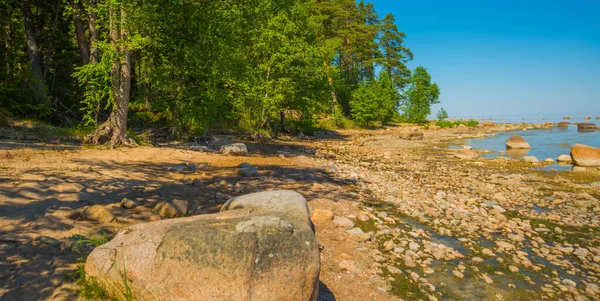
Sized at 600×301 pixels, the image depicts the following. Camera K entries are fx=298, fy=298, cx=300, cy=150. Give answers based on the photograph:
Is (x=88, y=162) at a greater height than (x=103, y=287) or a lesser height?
greater

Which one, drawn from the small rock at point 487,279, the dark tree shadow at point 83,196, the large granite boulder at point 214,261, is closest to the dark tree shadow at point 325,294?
the dark tree shadow at point 83,196

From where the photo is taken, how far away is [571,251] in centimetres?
575

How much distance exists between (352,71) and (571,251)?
42.0 m

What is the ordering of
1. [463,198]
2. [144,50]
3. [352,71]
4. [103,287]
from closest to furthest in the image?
[103,287] < [463,198] < [144,50] < [352,71]

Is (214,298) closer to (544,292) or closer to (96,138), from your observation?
(544,292)

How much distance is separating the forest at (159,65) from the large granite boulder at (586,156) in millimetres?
16085

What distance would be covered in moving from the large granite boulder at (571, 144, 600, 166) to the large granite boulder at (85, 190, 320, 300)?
1875 cm

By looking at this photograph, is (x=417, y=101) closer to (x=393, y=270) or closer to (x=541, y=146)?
(x=541, y=146)

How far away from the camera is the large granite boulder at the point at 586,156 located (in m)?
15.1

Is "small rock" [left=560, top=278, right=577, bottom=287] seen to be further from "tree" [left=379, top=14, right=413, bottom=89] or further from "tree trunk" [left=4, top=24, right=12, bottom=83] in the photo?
"tree" [left=379, top=14, right=413, bottom=89]

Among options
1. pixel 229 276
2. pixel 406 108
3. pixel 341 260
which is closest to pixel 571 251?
pixel 341 260

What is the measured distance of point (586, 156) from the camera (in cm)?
1528

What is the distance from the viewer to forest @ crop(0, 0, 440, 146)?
1050cm

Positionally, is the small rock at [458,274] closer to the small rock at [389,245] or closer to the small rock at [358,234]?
the small rock at [389,245]
